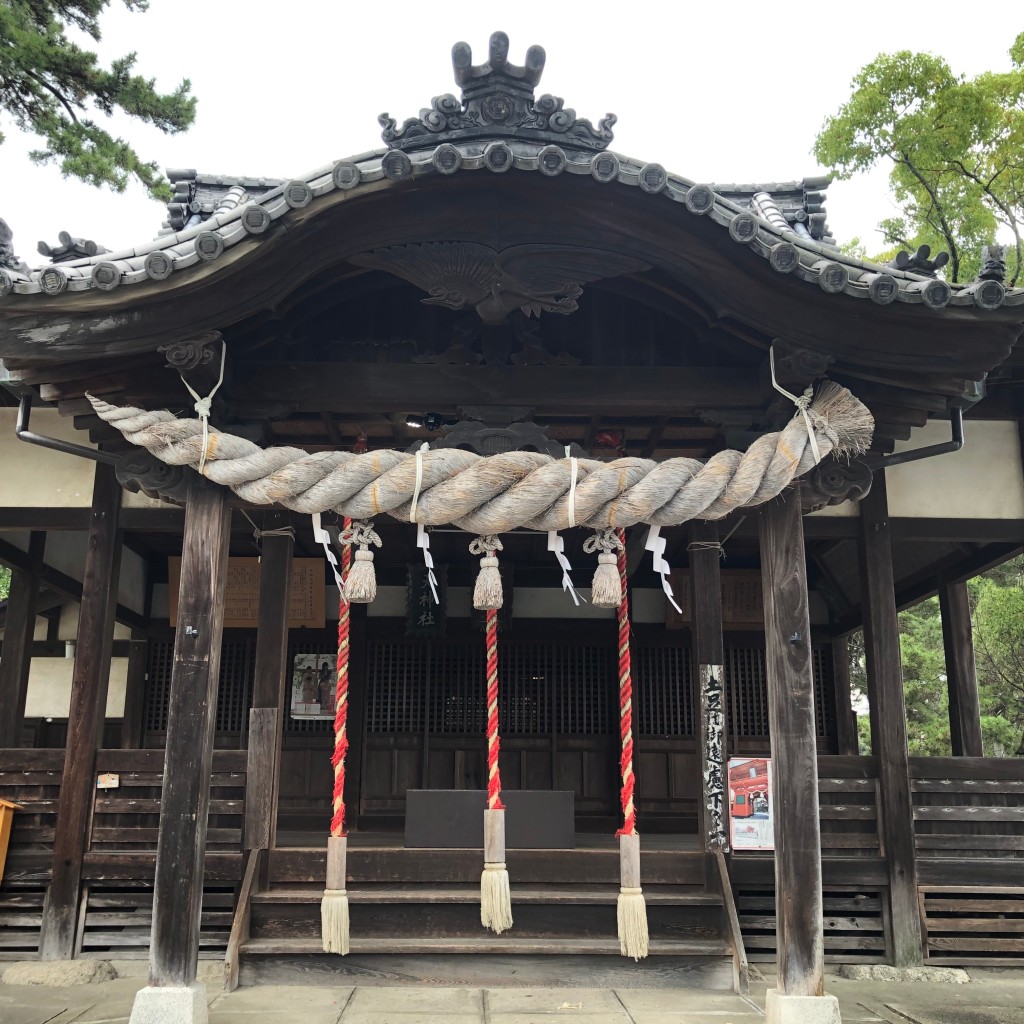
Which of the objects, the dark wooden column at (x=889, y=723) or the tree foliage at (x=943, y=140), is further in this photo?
the tree foliage at (x=943, y=140)

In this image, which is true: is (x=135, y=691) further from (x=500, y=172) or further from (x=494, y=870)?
(x=500, y=172)

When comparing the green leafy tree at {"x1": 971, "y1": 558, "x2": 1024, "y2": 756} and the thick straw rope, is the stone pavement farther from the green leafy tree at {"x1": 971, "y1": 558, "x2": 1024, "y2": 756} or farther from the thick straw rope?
the green leafy tree at {"x1": 971, "y1": 558, "x2": 1024, "y2": 756}

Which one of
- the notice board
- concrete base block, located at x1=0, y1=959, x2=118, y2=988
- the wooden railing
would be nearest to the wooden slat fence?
the wooden railing

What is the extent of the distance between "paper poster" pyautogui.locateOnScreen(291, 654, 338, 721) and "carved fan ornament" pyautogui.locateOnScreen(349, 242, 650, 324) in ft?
22.8

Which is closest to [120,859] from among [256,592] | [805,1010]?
[256,592]

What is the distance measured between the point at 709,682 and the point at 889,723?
4.85ft

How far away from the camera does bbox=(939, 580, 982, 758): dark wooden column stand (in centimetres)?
1003

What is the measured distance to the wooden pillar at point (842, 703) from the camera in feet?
37.1

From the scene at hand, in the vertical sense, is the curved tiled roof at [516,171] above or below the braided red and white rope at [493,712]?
above

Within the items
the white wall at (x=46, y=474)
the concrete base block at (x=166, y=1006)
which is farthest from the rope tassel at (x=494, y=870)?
the white wall at (x=46, y=474)

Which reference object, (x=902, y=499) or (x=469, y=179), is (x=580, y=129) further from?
(x=902, y=499)

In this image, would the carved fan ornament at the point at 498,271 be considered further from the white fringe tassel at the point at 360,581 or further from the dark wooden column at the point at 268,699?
the dark wooden column at the point at 268,699

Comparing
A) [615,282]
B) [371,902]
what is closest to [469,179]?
[615,282]

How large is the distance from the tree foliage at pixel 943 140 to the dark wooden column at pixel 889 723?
8.08 meters
